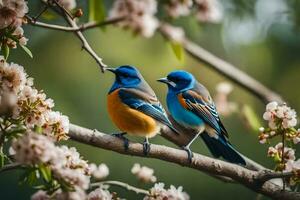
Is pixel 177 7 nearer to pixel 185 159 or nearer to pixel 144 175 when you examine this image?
pixel 185 159

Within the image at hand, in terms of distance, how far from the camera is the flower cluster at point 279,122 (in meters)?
3.23

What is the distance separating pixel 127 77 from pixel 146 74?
5301 mm

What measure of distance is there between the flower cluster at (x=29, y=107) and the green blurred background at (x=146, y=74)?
5.50 meters

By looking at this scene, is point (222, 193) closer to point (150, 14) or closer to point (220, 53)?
point (220, 53)

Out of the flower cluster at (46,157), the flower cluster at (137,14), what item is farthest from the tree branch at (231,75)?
the flower cluster at (46,157)

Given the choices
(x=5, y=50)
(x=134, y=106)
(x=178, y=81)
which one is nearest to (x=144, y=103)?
(x=134, y=106)

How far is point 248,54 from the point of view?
10.0 metres

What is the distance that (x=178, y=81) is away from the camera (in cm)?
375

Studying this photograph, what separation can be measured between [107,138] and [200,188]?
6.41 meters

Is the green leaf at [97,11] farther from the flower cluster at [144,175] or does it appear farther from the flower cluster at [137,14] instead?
the flower cluster at [144,175]

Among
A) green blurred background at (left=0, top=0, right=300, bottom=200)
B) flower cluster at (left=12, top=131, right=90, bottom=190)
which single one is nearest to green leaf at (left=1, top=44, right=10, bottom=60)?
flower cluster at (left=12, top=131, right=90, bottom=190)

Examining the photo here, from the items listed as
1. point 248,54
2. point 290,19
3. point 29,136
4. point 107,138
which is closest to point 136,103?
point 107,138

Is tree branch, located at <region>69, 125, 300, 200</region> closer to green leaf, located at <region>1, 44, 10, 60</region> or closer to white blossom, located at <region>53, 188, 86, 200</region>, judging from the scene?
green leaf, located at <region>1, 44, 10, 60</region>

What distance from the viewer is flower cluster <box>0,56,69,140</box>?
2.92m
